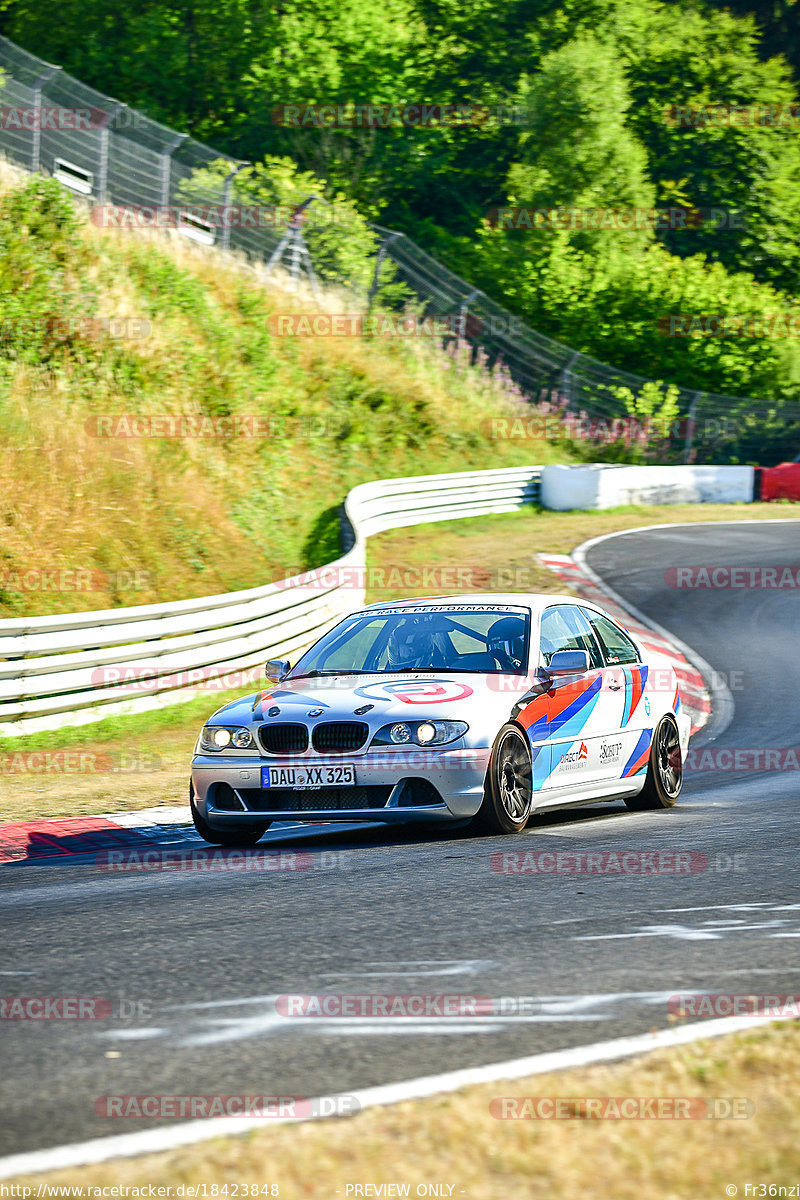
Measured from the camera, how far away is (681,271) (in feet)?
144

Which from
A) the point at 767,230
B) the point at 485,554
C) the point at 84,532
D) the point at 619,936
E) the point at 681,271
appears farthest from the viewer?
the point at 767,230

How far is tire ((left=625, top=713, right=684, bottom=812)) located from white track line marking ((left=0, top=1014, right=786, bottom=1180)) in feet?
18.7

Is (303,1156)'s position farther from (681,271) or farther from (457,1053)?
(681,271)

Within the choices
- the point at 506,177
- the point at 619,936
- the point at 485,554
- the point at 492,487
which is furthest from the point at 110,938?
the point at 506,177

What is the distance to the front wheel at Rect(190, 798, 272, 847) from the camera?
27.0 ft

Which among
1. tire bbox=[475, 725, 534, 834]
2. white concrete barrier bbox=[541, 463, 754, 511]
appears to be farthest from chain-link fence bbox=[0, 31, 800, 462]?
tire bbox=[475, 725, 534, 834]

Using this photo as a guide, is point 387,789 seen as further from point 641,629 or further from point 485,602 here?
point 641,629

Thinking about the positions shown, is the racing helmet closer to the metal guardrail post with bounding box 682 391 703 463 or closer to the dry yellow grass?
the dry yellow grass

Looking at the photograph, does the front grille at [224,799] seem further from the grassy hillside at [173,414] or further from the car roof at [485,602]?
the grassy hillside at [173,414]

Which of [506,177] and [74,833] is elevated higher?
[506,177]

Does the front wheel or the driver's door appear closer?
the front wheel

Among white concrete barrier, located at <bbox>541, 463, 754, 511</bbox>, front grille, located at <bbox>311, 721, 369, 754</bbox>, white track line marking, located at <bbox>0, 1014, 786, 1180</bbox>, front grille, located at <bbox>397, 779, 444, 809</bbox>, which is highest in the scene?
white track line marking, located at <bbox>0, 1014, 786, 1180</bbox>

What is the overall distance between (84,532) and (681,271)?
101ft

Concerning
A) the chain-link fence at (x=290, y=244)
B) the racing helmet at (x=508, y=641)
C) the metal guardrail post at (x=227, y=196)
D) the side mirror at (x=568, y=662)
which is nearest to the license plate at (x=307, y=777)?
the racing helmet at (x=508, y=641)
